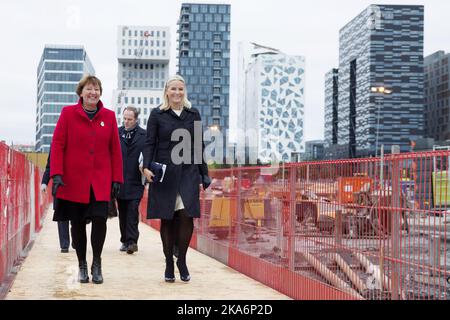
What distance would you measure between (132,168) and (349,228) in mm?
4851

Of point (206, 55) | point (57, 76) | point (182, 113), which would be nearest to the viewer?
point (182, 113)

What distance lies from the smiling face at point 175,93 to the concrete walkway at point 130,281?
65.0 inches

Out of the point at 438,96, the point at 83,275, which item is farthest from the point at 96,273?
the point at 438,96

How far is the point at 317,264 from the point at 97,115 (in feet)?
7.64

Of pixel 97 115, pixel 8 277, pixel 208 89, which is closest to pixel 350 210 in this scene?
pixel 97 115

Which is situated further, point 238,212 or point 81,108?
point 238,212

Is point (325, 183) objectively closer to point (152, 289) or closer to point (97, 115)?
point (152, 289)

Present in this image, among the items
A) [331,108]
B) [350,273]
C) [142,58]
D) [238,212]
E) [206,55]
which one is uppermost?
[206,55]

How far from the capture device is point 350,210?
4969 mm

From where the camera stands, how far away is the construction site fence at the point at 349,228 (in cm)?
391

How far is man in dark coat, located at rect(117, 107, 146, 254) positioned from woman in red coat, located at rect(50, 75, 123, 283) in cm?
273

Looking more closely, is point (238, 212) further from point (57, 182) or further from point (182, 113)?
point (57, 182)

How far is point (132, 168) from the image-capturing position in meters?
9.30

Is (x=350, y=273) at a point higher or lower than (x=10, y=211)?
lower
